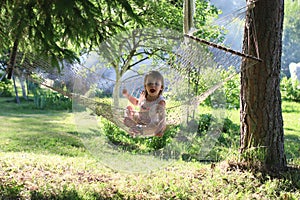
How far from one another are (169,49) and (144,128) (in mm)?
453

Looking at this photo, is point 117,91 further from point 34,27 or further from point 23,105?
point 23,105

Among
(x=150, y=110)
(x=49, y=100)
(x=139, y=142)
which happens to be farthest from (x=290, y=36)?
(x=150, y=110)

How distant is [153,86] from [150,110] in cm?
21

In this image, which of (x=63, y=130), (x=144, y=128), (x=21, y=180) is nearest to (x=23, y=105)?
(x=63, y=130)

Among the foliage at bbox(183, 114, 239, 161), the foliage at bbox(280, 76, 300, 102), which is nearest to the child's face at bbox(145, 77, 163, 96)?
the foliage at bbox(183, 114, 239, 161)

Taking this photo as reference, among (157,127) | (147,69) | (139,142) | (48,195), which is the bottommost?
(48,195)

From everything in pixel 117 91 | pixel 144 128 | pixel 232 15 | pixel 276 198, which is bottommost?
pixel 276 198

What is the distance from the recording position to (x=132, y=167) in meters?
2.23

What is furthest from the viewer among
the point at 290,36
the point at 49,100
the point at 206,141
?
the point at 290,36

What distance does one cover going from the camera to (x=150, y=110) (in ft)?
7.67

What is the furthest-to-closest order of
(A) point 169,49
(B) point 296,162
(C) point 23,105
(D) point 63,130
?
1. (C) point 23,105
2. (D) point 63,130
3. (B) point 296,162
4. (A) point 169,49

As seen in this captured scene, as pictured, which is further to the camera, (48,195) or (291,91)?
(291,91)

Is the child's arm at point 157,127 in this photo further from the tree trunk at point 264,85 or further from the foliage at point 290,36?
the foliage at point 290,36

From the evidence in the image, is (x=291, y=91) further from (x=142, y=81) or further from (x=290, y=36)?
(x=290, y=36)
